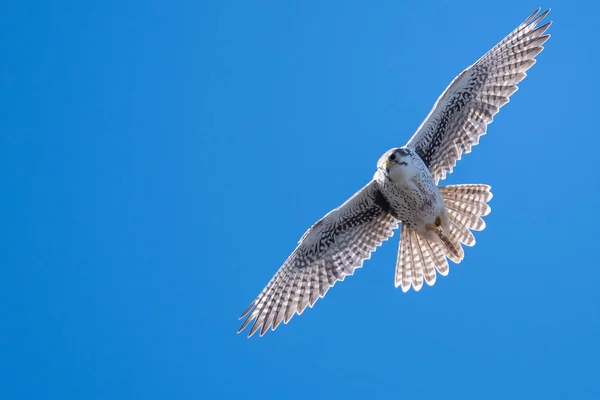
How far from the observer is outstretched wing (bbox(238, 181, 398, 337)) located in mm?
11141

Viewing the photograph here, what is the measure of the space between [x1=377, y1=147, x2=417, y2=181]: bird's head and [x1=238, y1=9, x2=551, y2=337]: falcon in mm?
110

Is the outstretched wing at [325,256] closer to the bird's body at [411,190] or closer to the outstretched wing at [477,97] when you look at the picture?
the bird's body at [411,190]

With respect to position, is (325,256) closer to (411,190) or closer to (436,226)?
(436,226)

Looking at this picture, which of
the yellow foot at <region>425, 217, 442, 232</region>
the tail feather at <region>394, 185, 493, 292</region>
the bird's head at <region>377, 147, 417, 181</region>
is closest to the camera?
the bird's head at <region>377, 147, 417, 181</region>

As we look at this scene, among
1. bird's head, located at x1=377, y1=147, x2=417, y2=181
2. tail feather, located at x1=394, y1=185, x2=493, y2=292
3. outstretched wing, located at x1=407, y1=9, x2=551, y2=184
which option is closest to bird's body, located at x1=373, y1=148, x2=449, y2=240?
bird's head, located at x1=377, y1=147, x2=417, y2=181

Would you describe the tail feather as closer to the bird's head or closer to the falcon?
the falcon

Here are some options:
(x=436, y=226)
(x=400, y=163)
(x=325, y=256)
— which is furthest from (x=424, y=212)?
(x=325, y=256)

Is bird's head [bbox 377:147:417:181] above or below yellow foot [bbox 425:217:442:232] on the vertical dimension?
above

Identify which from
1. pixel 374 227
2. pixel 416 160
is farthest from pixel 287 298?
pixel 416 160

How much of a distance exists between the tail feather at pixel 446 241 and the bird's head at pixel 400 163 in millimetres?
831

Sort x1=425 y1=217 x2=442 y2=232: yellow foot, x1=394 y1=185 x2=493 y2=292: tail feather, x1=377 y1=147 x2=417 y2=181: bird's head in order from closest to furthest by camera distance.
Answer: x1=377 y1=147 x2=417 y2=181: bird's head → x1=425 y1=217 x2=442 y2=232: yellow foot → x1=394 y1=185 x2=493 y2=292: tail feather

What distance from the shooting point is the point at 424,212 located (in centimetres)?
1073

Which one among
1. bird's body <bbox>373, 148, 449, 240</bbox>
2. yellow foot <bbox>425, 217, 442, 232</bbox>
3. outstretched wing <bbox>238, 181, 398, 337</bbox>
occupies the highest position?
outstretched wing <bbox>238, 181, 398, 337</bbox>

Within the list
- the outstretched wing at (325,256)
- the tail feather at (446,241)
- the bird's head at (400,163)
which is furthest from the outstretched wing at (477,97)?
the outstretched wing at (325,256)
